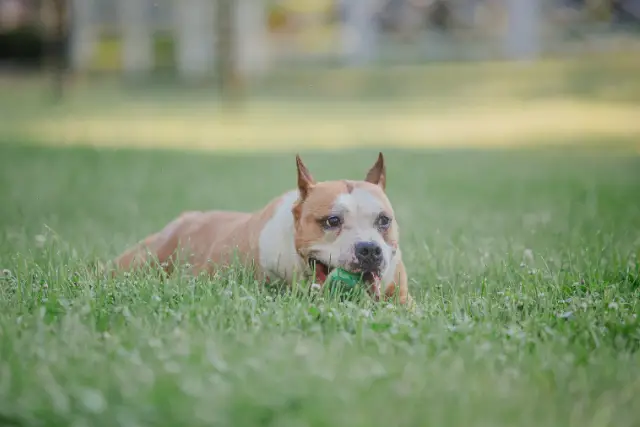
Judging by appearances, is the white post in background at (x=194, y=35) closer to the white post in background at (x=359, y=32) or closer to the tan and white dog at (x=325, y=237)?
the white post in background at (x=359, y=32)

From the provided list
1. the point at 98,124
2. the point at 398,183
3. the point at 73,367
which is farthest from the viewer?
the point at 98,124

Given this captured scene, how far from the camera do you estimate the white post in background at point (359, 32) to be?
84.7 feet

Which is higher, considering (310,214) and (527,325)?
(310,214)

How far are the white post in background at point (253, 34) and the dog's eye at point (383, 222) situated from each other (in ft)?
74.8

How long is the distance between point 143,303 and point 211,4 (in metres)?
24.7

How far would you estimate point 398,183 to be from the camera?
11320 millimetres

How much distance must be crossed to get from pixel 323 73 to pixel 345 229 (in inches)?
815

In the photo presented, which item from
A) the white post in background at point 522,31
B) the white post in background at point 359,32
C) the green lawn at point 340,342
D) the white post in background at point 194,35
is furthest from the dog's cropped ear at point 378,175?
the white post in background at point 194,35

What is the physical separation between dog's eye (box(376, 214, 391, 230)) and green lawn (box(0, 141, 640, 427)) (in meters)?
0.46

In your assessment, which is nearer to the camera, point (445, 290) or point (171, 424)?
point (171, 424)

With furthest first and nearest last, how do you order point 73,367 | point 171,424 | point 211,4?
point 211,4
point 73,367
point 171,424

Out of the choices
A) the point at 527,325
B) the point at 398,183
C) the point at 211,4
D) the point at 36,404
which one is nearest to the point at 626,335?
the point at 527,325

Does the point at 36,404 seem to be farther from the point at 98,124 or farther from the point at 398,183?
the point at 98,124

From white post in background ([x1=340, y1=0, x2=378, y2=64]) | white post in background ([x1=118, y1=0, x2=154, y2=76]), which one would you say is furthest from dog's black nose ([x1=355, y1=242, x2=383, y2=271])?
white post in background ([x1=118, y1=0, x2=154, y2=76])
